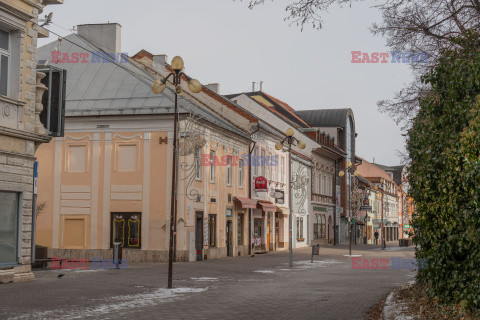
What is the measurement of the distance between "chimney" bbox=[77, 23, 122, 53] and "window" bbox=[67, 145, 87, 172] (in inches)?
241

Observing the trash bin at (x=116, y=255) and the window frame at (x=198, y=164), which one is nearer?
the trash bin at (x=116, y=255)

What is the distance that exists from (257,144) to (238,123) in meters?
2.31

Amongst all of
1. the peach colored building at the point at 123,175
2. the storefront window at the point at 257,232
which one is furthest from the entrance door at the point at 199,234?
the storefront window at the point at 257,232

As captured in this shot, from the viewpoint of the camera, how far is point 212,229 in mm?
32500

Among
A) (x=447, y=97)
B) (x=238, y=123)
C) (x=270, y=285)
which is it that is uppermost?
(x=238, y=123)

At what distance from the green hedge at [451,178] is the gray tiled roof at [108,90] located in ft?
61.5

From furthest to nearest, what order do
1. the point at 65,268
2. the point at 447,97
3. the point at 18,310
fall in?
1. the point at 65,268
2. the point at 18,310
3. the point at 447,97

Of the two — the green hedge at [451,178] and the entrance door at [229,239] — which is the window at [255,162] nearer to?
the entrance door at [229,239]

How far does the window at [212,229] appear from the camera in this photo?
3216cm

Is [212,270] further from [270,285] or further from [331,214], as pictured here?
[331,214]

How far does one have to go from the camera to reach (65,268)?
942 inches

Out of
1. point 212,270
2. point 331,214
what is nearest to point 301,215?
point 331,214

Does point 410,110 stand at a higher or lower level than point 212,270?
higher

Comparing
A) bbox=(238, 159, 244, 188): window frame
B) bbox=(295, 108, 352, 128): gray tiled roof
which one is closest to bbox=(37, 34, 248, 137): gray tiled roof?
bbox=(238, 159, 244, 188): window frame
